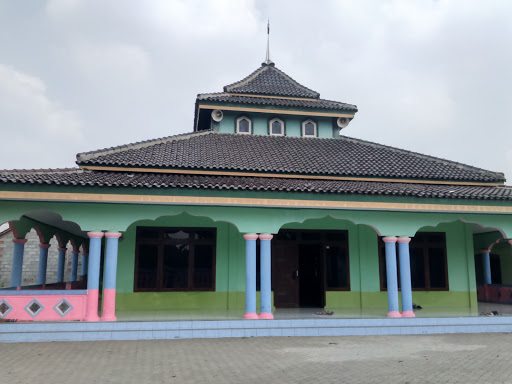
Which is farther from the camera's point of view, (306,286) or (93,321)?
(306,286)

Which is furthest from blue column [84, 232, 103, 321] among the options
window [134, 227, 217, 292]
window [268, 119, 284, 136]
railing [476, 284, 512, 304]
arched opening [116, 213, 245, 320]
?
railing [476, 284, 512, 304]

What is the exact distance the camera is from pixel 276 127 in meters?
17.3

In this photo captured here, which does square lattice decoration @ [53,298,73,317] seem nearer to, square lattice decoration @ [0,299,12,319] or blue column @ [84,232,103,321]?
blue column @ [84,232,103,321]

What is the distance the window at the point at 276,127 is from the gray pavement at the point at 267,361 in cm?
888

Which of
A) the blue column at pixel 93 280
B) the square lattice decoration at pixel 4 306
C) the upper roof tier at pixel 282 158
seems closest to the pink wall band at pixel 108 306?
the blue column at pixel 93 280

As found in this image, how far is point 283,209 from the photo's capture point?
1187 centimetres

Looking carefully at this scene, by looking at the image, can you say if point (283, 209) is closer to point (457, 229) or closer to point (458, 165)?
point (457, 229)

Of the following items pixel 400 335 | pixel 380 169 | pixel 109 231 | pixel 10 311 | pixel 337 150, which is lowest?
A: pixel 400 335

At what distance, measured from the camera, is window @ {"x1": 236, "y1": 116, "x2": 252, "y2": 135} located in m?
17.1

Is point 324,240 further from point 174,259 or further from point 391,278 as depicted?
point 174,259

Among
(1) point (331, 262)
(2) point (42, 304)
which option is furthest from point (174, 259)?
(1) point (331, 262)

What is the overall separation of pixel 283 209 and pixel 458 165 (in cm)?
777

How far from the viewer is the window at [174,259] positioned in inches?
525

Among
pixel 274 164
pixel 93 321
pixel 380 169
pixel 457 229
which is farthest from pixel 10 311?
pixel 457 229
